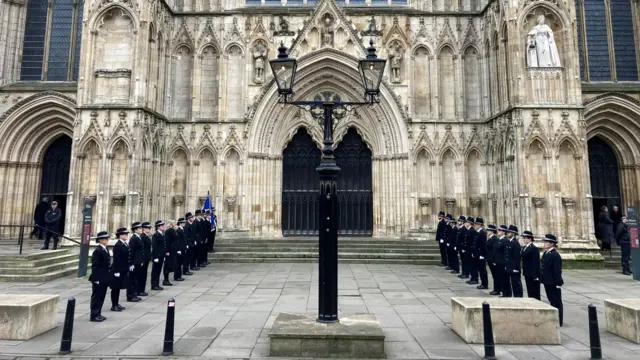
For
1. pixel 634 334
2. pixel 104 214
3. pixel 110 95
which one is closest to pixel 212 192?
pixel 104 214

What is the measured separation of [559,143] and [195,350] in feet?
47.4

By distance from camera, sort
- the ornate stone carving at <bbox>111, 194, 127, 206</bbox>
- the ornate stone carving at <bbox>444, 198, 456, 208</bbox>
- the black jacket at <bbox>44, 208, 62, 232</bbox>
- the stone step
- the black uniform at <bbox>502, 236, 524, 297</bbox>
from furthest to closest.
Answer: the ornate stone carving at <bbox>444, 198, 456, 208</bbox>
the ornate stone carving at <bbox>111, 194, 127, 206</bbox>
the black jacket at <bbox>44, 208, 62, 232</bbox>
the stone step
the black uniform at <bbox>502, 236, 524, 297</bbox>

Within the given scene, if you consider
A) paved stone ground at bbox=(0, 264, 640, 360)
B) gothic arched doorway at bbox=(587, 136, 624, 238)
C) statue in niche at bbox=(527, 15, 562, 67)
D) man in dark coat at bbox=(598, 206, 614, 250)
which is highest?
statue in niche at bbox=(527, 15, 562, 67)

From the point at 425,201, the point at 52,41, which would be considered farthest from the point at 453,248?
the point at 52,41

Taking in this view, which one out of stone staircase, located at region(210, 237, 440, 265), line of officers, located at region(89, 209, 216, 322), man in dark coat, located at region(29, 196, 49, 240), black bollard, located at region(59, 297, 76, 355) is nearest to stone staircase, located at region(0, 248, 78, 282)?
line of officers, located at region(89, 209, 216, 322)

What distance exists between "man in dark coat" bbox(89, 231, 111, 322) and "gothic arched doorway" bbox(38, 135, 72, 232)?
13.1 meters

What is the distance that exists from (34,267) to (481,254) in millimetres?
13167

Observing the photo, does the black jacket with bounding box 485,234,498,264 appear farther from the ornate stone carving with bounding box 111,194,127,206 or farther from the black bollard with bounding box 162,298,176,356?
the ornate stone carving with bounding box 111,194,127,206

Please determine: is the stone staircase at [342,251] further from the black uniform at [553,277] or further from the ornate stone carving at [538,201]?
the black uniform at [553,277]

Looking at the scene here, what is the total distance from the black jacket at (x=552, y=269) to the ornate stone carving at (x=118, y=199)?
13884 mm

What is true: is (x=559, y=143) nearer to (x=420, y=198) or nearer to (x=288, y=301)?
(x=420, y=198)

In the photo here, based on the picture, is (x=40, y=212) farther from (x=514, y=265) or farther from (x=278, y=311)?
(x=514, y=265)

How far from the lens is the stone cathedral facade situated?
1739 centimetres

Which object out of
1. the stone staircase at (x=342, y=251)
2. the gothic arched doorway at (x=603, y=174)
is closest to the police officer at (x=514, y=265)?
the stone staircase at (x=342, y=251)
